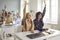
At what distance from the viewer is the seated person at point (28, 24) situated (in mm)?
1822

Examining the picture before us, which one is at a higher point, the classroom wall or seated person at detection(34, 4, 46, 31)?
the classroom wall

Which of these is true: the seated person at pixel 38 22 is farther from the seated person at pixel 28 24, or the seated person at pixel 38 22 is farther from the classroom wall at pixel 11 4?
the classroom wall at pixel 11 4

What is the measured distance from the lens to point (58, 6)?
10.2 ft

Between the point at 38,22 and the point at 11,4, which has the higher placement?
the point at 11,4

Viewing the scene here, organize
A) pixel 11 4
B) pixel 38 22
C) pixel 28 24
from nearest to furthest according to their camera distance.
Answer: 1. pixel 28 24
2. pixel 38 22
3. pixel 11 4

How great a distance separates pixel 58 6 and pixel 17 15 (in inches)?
52.0

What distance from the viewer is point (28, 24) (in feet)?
6.11

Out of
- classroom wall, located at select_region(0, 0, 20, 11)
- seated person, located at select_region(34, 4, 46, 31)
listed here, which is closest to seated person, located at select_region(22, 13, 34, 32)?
seated person, located at select_region(34, 4, 46, 31)

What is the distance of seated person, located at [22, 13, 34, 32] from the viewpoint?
1.82 meters

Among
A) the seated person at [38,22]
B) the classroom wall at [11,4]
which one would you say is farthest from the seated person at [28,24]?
the classroom wall at [11,4]

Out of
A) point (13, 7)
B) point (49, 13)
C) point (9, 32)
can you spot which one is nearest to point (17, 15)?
point (13, 7)

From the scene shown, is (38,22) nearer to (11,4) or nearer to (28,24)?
(28,24)

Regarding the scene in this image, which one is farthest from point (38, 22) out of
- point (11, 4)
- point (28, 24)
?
point (11, 4)

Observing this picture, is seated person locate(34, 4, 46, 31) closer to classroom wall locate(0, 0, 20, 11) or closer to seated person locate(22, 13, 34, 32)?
seated person locate(22, 13, 34, 32)
